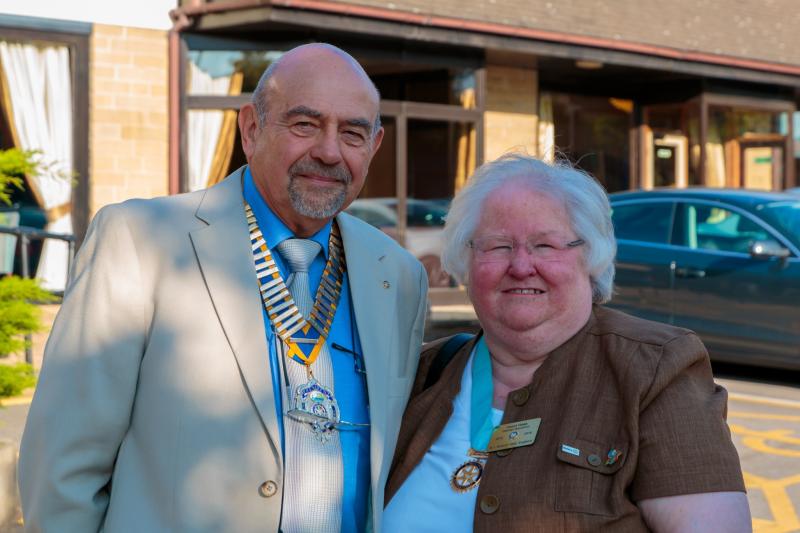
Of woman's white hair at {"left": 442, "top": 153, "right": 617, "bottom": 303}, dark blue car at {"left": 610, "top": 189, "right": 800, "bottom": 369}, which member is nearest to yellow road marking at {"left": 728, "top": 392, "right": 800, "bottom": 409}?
dark blue car at {"left": 610, "top": 189, "right": 800, "bottom": 369}

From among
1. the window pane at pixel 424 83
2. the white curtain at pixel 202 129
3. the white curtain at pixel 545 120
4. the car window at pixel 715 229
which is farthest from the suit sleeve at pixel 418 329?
the white curtain at pixel 545 120

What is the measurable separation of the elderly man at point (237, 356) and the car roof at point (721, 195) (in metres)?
7.05

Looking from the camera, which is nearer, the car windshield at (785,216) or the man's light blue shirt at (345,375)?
the man's light blue shirt at (345,375)

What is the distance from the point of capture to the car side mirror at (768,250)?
28.3ft

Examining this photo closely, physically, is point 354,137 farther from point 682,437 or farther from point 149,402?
point 682,437

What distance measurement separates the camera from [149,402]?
2.40m

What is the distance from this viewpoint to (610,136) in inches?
706

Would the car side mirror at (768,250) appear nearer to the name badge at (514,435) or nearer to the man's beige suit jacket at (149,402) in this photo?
the name badge at (514,435)

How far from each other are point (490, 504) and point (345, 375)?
48 cm

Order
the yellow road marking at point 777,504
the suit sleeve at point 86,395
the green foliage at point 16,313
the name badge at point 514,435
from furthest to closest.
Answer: the green foliage at point 16,313
the yellow road marking at point 777,504
the name badge at point 514,435
the suit sleeve at point 86,395

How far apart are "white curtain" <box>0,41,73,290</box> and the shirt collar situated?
360 inches

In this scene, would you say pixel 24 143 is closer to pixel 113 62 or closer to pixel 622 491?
pixel 113 62

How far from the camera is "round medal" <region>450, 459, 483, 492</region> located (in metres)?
2.76

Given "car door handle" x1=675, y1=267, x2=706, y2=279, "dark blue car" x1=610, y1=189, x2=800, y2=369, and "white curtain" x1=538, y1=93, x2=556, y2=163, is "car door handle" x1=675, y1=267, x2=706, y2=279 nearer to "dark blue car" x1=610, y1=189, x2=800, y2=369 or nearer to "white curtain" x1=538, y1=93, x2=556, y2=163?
"dark blue car" x1=610, y1=189, x2=800, y2=369
